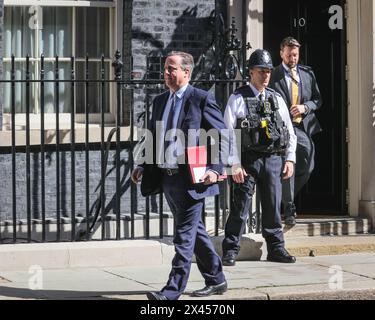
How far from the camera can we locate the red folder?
26.6ft

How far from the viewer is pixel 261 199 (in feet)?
33.6

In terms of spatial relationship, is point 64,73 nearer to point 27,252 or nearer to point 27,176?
point 27,176

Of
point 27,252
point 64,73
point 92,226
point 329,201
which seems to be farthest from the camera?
point 329,201

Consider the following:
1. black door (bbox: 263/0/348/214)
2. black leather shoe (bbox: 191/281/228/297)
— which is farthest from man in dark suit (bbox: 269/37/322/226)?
black leather shoe (bbox: 191/281/228/297)

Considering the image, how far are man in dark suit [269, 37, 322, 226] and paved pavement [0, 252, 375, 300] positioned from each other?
0.98 metres

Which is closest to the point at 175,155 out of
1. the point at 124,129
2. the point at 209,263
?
the point at 209,263

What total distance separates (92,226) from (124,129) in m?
1.20

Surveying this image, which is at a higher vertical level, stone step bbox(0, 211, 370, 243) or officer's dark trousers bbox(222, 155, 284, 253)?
officer's dark trousers bbox(222, 155, 284, 253)

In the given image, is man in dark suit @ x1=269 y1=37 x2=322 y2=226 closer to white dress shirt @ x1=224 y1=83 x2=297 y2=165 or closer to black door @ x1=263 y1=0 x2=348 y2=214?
black door @ x1=263 y1=0 x2=348 y2=214

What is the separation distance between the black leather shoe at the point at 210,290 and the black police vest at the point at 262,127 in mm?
1924
